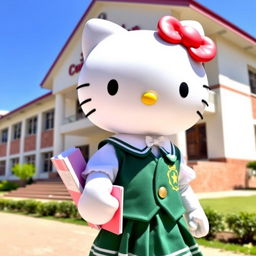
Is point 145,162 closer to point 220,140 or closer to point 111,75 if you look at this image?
point 111,75

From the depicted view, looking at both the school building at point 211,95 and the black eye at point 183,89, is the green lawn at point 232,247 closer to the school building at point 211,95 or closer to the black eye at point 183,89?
the black eye at point 183,89

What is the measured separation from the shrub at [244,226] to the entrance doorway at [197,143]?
34.1ft

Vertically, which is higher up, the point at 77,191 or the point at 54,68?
the point at 54,68

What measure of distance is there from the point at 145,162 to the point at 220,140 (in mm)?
12939

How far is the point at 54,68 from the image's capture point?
19.7m

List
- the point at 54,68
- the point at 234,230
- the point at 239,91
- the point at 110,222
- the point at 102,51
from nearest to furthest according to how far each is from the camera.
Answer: the point at 110,222 < the point at 102,51 < the point at 234,230 < the point at 239,91 < the point at 54,68

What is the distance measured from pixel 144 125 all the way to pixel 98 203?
2.25 feet

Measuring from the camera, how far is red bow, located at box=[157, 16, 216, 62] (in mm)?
2316

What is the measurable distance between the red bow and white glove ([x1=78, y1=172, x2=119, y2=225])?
49.2 inches

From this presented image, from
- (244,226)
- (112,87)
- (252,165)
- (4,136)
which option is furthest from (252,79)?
(4,136)

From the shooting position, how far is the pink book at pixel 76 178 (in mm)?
1920

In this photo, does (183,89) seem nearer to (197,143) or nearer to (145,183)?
(145,183)

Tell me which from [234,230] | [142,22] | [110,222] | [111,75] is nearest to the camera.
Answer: [110,222]

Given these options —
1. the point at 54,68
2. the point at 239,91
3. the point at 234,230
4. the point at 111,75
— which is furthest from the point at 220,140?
the point at 111,75
